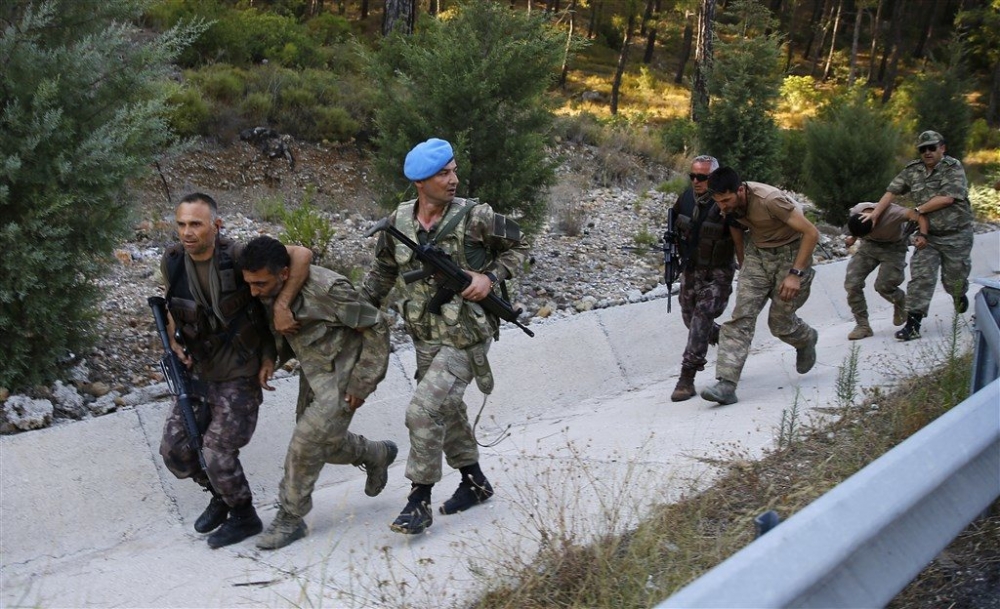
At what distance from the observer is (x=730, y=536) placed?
144 inches

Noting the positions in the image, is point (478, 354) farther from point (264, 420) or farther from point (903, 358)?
point (903, 358)

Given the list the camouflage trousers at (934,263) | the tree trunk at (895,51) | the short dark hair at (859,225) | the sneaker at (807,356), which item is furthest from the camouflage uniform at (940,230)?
the tree trunk at (895,51)

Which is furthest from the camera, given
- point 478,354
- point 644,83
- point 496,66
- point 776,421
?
point 644,83

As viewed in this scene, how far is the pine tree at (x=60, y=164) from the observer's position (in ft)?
18.3

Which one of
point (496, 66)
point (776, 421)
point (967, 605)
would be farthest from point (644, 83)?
point (967, 605)

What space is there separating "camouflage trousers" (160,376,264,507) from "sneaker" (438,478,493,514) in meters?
1.05

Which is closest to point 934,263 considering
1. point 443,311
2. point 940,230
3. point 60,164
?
point 940,230

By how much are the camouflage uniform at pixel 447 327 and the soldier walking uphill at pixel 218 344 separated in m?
0.58

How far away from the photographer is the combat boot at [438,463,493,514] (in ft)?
16.5

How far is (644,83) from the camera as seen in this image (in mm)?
33812

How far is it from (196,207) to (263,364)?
2.85 ft

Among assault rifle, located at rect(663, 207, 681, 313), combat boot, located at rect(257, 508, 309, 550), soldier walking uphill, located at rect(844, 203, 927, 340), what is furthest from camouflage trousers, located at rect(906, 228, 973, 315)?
combat boot, located at rect(257, 508, 309, 550)

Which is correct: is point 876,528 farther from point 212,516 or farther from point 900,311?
point 900,311

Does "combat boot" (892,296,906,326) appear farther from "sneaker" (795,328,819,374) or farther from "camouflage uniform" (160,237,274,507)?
"camouflage uniform" (160,237,274,507)
